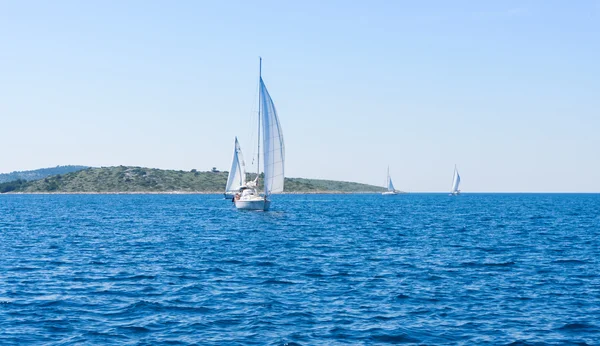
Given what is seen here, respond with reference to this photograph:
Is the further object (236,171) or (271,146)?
(236,171)

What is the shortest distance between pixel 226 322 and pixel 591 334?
13.2m

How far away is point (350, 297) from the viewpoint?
27.2 m

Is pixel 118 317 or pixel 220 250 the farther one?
pixel 220 250

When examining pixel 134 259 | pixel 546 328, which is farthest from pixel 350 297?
pixel 134 259

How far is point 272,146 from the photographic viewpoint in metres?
84.2

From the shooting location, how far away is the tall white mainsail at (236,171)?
13675 cm

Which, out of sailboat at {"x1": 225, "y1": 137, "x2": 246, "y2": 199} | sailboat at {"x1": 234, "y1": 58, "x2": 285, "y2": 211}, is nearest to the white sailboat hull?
sailboat at {"x1": 234, "y1": 58, "x2": 285, "y2": 211}

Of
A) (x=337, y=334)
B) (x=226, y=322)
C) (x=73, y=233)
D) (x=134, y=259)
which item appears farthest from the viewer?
(x=73, y=233)

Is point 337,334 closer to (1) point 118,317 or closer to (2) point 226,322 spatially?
(2) point 226,322

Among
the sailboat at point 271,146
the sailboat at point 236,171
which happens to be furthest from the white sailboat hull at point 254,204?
the sailboat at point 236,171

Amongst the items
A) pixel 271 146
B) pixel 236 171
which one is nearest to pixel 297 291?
pixel 271 146

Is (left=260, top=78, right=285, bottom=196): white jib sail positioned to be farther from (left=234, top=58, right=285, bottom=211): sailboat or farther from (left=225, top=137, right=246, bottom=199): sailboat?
(left=225, top=137, right=246, bottom=199): sailboat

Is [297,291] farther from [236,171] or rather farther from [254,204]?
[236,171]

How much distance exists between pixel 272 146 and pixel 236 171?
55.8 metres
